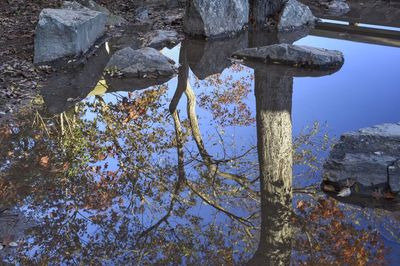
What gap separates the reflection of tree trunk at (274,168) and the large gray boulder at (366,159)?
55 cm

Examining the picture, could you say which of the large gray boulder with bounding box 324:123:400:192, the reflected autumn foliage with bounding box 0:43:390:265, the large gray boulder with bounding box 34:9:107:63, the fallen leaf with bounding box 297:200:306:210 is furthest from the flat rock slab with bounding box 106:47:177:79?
the fallen leaf with bounding box 297:200:306:210

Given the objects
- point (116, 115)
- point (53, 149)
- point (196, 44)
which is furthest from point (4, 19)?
point (53, 149)

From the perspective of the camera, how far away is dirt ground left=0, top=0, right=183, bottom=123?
26.2 feet

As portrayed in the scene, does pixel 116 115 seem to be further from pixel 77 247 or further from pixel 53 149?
pixel 77 247

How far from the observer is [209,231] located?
14.8 ft

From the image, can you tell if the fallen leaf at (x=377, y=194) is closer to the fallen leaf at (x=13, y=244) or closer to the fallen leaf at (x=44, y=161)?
the fallen leaf at (x=13, y=244)

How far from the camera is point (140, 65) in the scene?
30.0 feet

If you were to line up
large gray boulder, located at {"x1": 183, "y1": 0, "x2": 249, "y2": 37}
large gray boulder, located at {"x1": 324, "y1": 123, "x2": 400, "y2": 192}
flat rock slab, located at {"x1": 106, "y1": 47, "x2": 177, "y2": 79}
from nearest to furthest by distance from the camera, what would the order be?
large gray boulder, located at {"x1": 324, "y1": 123, "x2": 400, "y2": 192}, flat rock slab, located at {"x1": 106, "y1": 47, "x2": 177, "y2": 79}, large gray boulder, located at {"x1": 183, "y1": 0, "x2": 249, "y2": 37}

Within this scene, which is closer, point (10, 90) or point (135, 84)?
point (10, 90)

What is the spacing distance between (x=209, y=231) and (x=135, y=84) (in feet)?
15.5

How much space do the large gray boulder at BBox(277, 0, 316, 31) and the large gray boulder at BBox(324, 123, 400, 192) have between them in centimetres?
797

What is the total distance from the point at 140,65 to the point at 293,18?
5.64 meters

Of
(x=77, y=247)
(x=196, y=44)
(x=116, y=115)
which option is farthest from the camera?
(x=196, y=44)

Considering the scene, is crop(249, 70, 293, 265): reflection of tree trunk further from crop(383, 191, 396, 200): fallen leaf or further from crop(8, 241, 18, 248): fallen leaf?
crop(8, 241, 18, 248): fallen leaf
